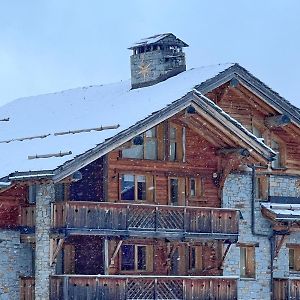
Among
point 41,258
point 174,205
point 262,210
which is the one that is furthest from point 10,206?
point 262,210

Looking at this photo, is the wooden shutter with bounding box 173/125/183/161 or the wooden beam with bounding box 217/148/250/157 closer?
the wooden beam with bounding box 217/148/250/157

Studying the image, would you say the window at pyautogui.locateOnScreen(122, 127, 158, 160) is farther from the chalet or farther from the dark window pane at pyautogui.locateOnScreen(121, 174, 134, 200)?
the dark window pane at pyautogui.locateOnScreen(121, 174, 134, 200)

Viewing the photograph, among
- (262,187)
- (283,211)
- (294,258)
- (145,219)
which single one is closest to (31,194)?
(145,219)

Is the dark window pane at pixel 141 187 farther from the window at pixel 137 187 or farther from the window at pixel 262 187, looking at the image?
the window at pixel 262 187

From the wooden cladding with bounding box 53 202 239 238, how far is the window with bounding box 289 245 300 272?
517 centimetres

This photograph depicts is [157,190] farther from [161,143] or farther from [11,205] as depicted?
[11,205]

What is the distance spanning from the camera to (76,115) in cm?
5353

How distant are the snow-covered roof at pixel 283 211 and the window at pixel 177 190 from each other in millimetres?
3660

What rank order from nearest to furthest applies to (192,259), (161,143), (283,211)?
1. (161,143)
2. (192,259)
3. (283,211)

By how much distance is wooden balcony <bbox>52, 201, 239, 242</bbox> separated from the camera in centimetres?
4734

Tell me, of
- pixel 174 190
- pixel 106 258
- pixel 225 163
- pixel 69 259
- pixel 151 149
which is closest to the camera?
pixel 106 258

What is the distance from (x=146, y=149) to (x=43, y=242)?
5638 millimetres

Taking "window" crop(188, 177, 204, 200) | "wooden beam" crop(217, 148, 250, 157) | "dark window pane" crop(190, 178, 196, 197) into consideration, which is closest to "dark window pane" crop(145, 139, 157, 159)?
"window" crop(188, 177, 204, 200)

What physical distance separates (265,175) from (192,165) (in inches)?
149
